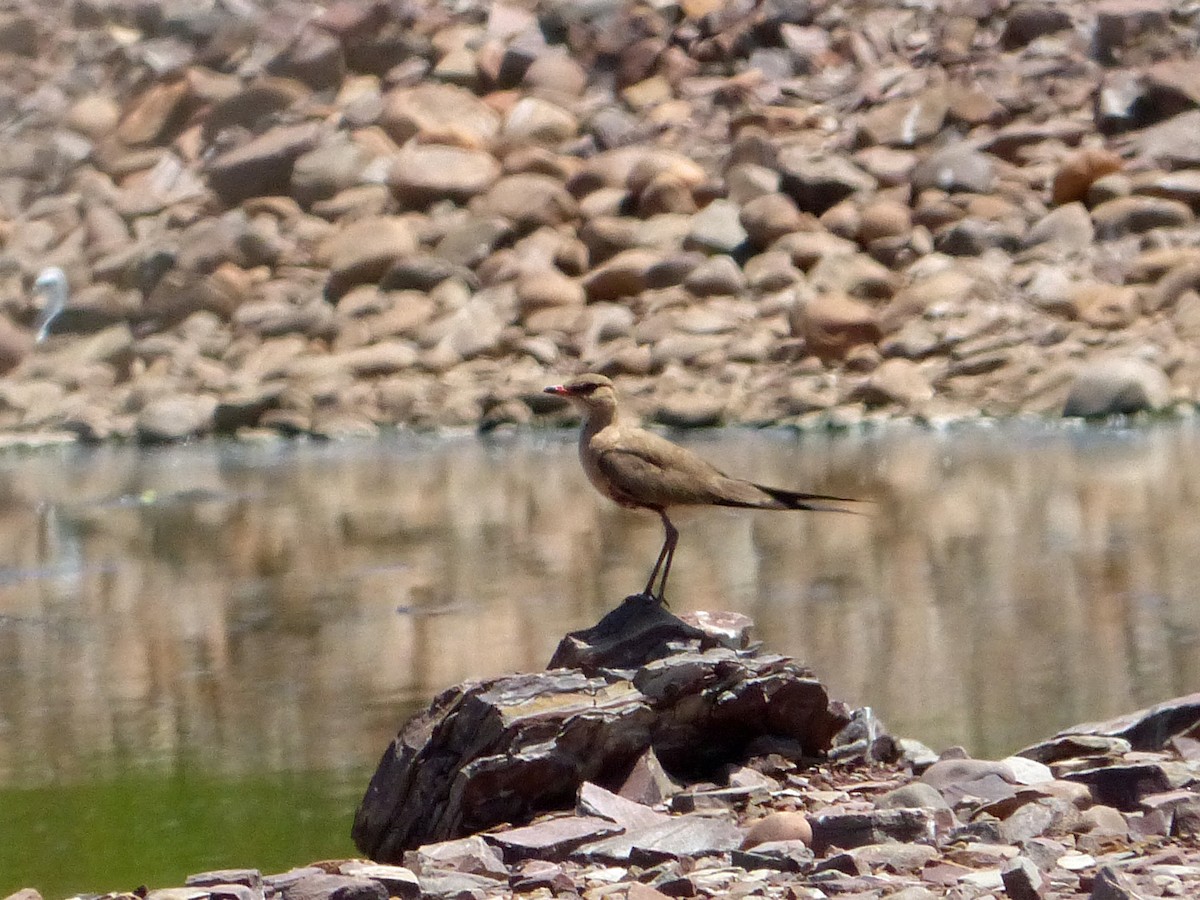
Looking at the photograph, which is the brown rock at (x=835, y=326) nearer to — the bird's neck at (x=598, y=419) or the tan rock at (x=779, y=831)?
the bird's neck at (x=598, y=419)

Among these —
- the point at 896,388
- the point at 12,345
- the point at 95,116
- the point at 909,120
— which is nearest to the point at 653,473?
the point at 896,388

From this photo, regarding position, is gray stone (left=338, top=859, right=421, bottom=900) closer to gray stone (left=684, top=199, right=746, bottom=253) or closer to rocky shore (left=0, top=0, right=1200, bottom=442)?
rocky shore (left=0, top=0, right=1200, bottom=442)

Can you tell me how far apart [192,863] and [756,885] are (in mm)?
2254

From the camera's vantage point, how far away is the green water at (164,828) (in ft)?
20.7

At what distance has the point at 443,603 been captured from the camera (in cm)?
1113

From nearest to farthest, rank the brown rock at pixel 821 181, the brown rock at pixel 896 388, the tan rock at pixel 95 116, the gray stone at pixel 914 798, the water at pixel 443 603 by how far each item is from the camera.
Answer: the gray stone at pixel 914 798 < the water at pixel 443 603 < the brown rock at pixel 896 388 < the brown rock at pixel 821 181 < the tan rock at pixel 95 116

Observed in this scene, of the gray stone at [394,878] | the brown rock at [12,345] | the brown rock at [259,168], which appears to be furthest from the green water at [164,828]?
the brown rock at [259,168]

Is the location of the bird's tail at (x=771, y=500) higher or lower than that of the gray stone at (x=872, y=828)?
higher

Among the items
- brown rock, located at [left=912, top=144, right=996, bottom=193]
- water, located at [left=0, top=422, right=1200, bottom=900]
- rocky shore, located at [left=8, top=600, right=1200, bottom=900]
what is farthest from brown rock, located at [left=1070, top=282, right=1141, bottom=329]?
rocky shore, located at [left=8, top=600, right=1200, bottom=900]

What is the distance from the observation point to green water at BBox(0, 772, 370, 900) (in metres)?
6.32

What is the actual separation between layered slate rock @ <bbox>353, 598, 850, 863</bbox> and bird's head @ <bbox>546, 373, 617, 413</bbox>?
33.5 inches

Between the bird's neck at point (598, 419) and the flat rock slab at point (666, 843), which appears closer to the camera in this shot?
the flat rock slab at point (666, 843)

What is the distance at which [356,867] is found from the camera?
203 inches

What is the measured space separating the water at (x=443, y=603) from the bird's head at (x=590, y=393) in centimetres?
48
